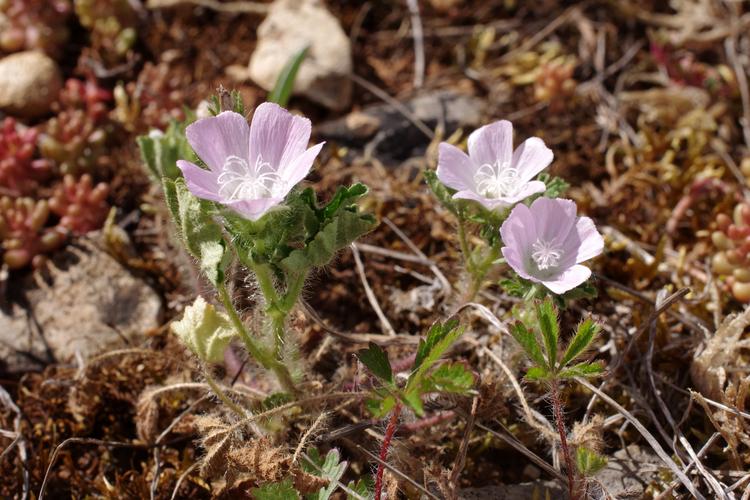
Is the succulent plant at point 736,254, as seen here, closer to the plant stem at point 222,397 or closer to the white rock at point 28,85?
the plant stem at point 222,397

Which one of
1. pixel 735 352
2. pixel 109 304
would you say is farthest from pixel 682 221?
pixel 109 304

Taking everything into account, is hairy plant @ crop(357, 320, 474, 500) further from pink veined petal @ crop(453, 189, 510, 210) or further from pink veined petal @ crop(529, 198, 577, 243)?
pink veined petal @ crop(529, 198, 577, 243)

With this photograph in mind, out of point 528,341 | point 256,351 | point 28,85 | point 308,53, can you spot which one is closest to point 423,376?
point 528,341

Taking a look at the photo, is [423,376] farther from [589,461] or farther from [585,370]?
[589,461]

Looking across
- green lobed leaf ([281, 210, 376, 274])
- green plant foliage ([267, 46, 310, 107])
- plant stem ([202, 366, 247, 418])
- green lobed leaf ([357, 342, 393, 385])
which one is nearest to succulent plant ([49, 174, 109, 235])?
green plant foliage ([267, 46, 310, 107])

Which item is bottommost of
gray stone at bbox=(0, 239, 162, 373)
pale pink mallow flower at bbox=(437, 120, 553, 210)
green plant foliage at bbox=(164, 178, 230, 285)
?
gray stone at bbox=(0, 239, 162, 373)
